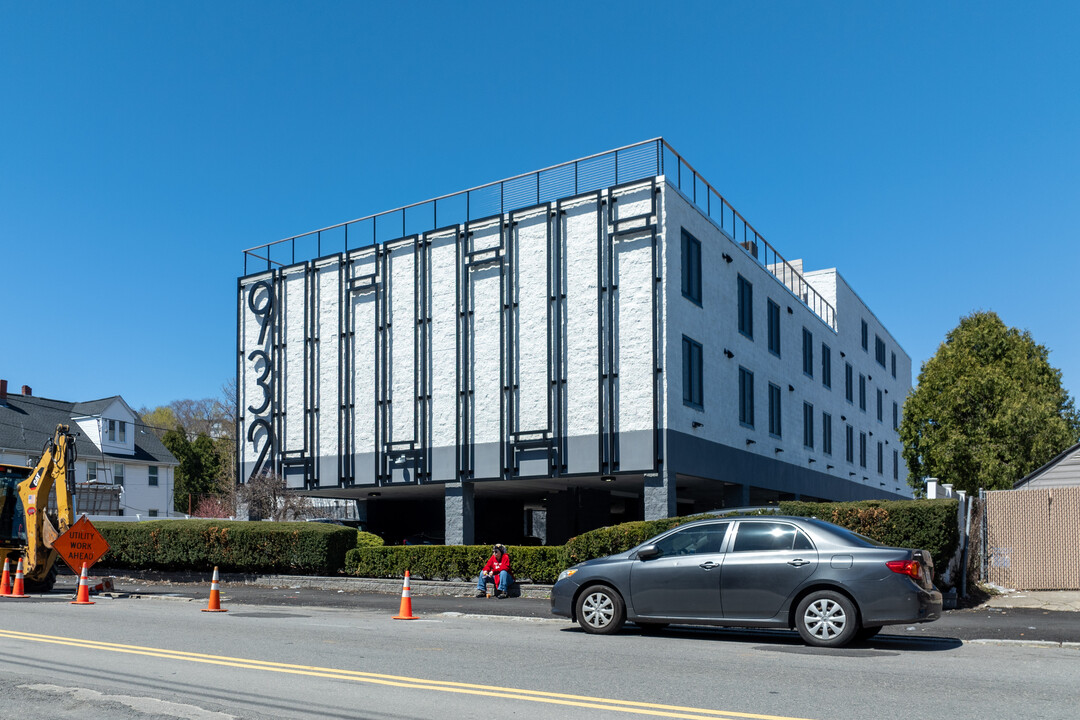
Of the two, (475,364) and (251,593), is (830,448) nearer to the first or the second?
(475,364)

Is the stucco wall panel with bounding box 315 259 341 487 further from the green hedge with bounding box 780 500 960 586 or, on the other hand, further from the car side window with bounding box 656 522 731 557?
the car side window with bounding box 656 522 731 557

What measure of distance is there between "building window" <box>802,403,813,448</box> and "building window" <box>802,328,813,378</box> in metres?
1.34

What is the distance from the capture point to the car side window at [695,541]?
12.4 meters

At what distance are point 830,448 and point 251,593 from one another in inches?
1002

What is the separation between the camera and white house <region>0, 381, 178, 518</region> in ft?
165

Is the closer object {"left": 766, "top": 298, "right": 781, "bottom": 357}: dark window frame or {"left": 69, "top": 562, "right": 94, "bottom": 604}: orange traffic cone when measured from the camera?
{"left": 69, "top": 562, "right": 94, "bottom": 604}: orange traffic cone

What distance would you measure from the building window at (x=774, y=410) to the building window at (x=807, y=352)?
3.69 m

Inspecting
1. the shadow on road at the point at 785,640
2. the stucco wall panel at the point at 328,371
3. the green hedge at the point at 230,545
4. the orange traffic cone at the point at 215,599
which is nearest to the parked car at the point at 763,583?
the shadow on road at the point at 785,640

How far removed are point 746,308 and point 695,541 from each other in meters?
20.4

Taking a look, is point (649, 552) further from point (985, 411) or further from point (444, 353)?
point (985, 411)

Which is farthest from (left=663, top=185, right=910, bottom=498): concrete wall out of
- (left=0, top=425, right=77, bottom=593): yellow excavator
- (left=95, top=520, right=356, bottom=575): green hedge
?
(left=0, top=425, right=77, bottom=593): yellow excavator

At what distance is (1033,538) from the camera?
62.4ft

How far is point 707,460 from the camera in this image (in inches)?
1101

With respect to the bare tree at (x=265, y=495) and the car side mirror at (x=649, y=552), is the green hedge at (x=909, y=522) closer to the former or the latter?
the car side mirror at (x=649, y=552)
